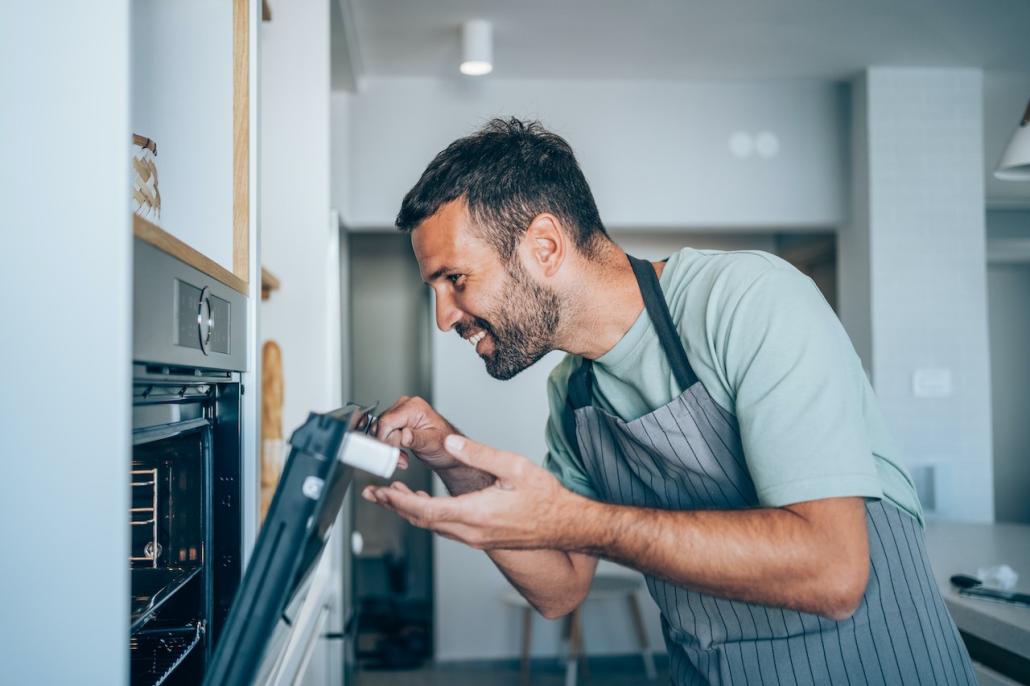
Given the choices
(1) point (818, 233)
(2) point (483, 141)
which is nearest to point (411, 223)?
(2) point (483, 141)

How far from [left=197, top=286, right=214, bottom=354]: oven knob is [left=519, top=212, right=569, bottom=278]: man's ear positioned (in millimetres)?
470

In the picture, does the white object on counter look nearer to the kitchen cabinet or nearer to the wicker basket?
the kitchen cabinet

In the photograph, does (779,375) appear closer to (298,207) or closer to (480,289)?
(480,289)

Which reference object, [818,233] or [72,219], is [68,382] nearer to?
[72,219]

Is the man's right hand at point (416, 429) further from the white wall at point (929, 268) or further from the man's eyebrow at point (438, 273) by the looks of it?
the white wall at point (929, 268)

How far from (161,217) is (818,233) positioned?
3.97 metres

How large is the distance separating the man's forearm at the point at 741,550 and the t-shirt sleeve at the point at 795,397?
34 mm

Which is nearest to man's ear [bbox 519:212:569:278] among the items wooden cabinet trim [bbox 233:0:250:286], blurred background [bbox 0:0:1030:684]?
wooden cabinet trim [bbox 233:0:250:286]

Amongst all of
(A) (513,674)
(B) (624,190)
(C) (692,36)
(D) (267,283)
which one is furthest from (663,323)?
(A) (513,674)

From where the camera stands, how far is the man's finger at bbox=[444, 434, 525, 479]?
82 centimetres

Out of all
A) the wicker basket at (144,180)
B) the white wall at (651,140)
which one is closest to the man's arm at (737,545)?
the wicker basket at (144,180)

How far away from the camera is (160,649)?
1.03m

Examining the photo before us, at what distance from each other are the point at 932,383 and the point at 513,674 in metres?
2.35

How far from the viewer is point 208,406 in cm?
107
